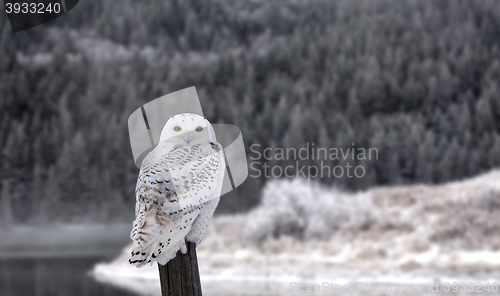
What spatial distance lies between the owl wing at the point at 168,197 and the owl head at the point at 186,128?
5cm

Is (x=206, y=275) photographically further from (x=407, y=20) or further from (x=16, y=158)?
(x=407, y=20)

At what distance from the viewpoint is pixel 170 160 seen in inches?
79.3

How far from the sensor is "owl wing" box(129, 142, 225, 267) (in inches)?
71.6

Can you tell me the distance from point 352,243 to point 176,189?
8017 millimetres

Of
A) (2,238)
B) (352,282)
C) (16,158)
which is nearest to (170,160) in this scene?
(352,282)

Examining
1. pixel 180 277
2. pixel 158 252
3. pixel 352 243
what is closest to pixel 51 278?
pixel 352 243

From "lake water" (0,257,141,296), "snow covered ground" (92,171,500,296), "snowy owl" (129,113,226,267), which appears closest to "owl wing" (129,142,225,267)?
"snowy owl" (129,113,226,267)

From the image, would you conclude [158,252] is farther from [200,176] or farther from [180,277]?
[200,176]

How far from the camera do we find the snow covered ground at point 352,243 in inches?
317

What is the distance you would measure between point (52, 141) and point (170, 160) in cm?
1401

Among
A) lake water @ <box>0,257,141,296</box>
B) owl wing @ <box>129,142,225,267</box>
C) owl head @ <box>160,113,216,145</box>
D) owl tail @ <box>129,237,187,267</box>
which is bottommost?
owl tail @ <box>129,237,187,267</box>

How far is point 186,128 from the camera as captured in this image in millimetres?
2084

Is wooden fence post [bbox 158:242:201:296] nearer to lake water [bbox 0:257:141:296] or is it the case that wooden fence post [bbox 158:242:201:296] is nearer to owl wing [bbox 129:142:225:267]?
owl wing [bbox 129:142:225:267]

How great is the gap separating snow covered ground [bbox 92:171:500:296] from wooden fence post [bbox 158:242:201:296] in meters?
6.15
